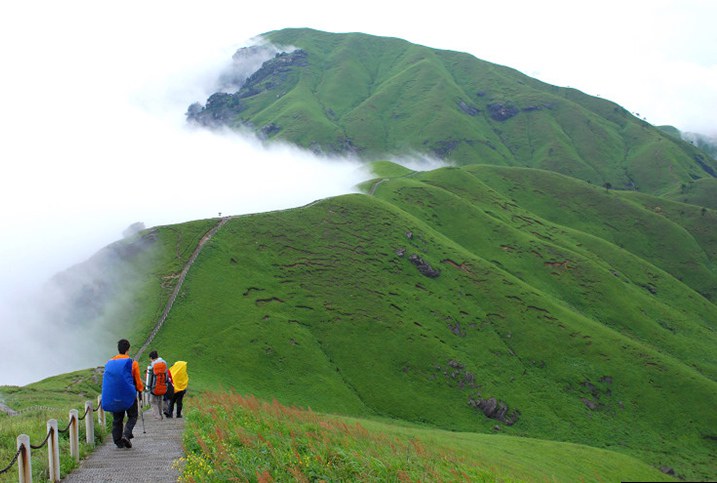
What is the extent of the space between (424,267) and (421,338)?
3106 centimetres

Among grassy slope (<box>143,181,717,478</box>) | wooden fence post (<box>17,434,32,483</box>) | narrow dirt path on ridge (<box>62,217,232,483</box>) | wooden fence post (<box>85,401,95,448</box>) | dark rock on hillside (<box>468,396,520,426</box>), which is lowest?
dark rock on hillside (<box>468,396,520,426</box>)

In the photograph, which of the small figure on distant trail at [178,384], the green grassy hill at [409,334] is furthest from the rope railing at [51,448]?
the green grassy hill at [409,334]

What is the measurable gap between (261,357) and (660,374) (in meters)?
94.2

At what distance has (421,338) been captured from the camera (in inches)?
4729

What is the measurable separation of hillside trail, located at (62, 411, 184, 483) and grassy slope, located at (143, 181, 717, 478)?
54536mm

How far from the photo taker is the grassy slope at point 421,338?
101125 millimetres

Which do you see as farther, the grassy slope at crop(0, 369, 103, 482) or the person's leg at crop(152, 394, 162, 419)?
the person's leg at crop(152, 394, 162, 419)

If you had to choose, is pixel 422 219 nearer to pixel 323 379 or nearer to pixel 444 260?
pixel 444 260

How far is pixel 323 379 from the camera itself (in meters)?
99.8

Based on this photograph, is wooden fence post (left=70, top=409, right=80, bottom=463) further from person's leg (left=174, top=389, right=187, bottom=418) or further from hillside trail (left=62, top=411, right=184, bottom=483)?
person's leg (left=174, top=389, right=187, bottom=418)

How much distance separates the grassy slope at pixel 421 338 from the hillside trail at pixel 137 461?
54536 millimetres

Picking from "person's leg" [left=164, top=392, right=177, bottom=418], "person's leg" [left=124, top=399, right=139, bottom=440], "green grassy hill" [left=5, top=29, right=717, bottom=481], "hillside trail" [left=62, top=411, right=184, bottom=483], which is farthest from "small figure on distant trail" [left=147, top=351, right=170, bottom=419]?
"green grassy hill" [left=5, top=29, right=717, bottom=481]

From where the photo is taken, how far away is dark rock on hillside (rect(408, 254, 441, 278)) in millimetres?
146625

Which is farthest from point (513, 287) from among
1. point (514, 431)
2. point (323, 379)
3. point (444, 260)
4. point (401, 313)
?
point (323, 379)
